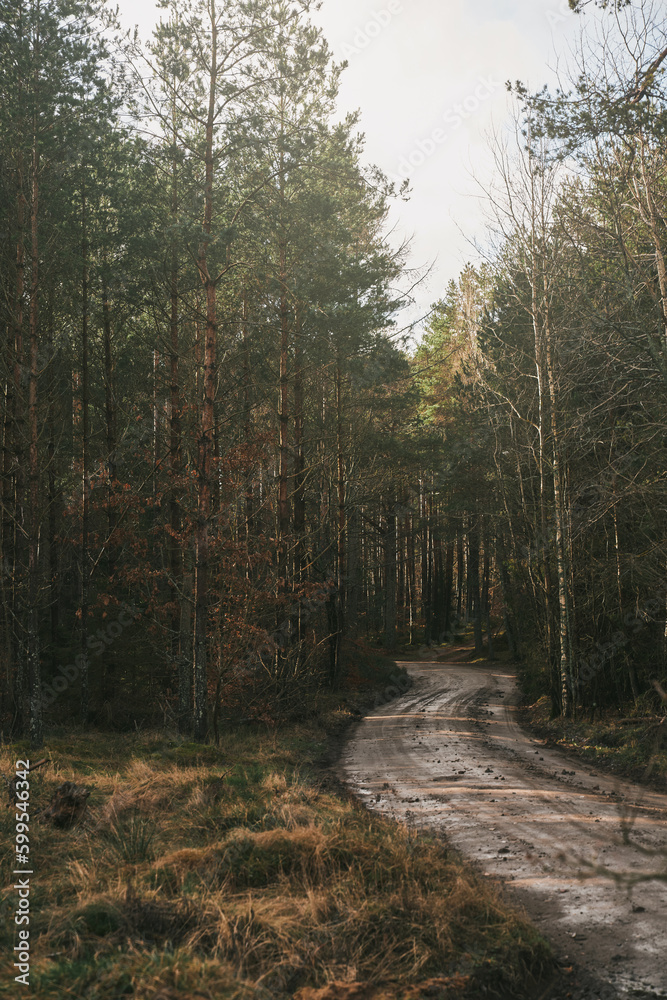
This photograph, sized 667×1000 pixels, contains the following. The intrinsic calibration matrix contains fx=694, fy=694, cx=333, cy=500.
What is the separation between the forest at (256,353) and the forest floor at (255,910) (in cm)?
510

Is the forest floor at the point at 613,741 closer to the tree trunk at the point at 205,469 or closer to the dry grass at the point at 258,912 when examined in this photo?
the dry grass at the point at 258,912

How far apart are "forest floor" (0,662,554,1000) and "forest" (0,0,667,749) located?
5104 mm

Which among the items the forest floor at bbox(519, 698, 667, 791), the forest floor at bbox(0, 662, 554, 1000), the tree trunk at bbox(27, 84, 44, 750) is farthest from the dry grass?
the forest floor at bbox(519, 698, 667, 791)

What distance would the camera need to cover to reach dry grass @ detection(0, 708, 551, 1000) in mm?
4418

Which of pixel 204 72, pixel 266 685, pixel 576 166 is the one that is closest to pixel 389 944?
pixel 576 166

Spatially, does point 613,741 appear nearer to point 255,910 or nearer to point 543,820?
point 543,820

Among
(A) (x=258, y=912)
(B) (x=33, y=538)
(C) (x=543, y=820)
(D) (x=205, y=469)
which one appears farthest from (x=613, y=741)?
(B) (x=33, y=538)

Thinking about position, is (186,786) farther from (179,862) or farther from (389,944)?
(389,944)

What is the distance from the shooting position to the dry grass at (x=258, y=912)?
Result: 442cm

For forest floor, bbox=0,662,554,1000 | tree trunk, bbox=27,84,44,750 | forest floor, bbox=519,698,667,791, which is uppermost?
tree trunk, bbox=27,84,44,750

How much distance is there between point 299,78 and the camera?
536 inches

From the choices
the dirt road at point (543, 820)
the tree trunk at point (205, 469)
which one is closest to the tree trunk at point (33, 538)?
the tree trunk at point (205, 469)

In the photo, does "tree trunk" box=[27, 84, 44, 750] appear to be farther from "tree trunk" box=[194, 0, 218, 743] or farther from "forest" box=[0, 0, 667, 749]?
"tree trunk" box=[194, 0, 218, 743]

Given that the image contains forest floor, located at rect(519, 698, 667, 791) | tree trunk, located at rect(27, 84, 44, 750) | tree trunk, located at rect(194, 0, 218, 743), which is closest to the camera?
forest floor, located at rect(519, 698, 667, 791)
